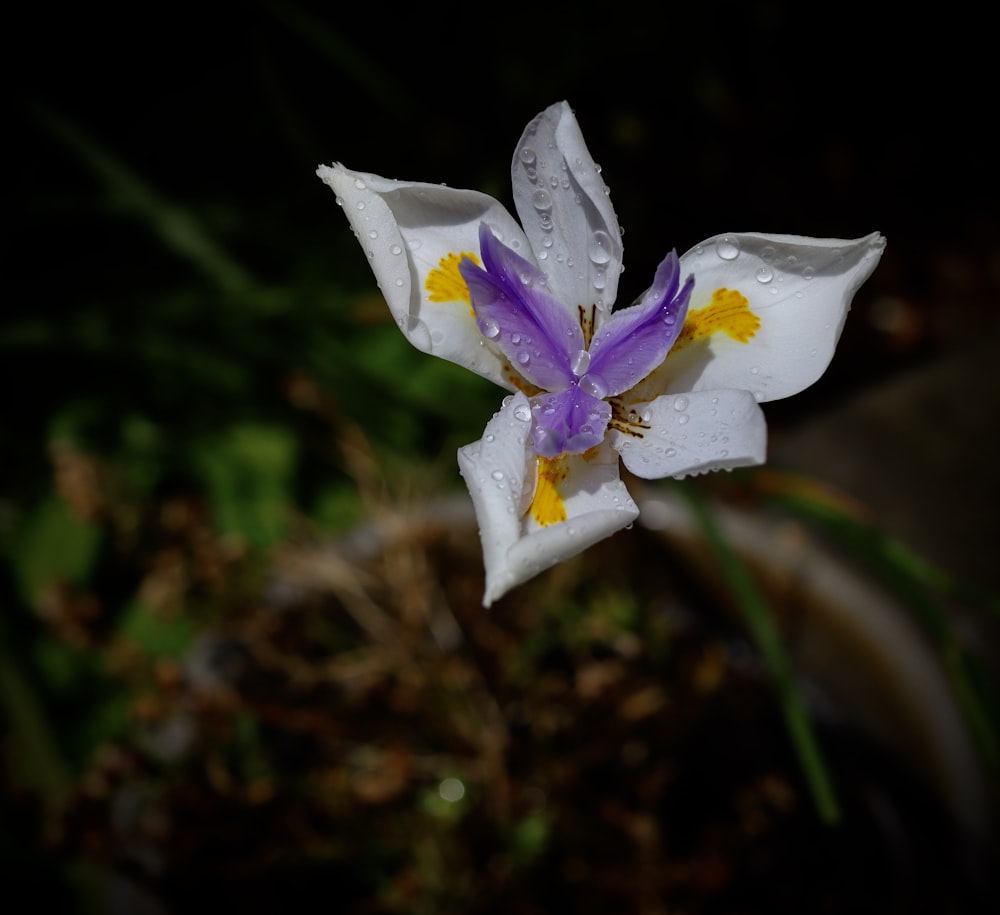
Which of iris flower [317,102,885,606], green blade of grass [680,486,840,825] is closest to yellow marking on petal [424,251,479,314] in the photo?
iris flower [317,102,885,606]

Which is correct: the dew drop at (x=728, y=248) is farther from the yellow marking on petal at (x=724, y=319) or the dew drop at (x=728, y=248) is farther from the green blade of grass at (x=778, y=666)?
the green blade of grass at (x=778, y=666)

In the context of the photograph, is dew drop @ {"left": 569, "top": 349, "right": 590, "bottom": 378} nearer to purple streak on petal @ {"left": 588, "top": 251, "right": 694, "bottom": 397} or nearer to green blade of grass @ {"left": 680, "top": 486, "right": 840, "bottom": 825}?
purple streak on petal @ {"left": 588, "top": 251, "right": 694, "bottom": 397}

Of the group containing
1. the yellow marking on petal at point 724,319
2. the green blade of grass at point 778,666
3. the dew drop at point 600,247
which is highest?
the dew drop at point 600,247

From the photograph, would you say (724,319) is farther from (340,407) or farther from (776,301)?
(340,407)

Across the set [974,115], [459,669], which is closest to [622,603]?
[459,669]

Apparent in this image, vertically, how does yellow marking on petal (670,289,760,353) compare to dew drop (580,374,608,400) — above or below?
above

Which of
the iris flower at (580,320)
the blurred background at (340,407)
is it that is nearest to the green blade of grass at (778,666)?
the blurred background at (340,407)

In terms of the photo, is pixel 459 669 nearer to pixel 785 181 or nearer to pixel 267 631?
pixel 267 631
